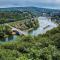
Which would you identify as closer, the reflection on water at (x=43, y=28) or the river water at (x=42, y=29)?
the river water at (x=42, y=29)

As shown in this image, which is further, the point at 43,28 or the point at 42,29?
the point at 43,28

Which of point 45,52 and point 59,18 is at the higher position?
point 45,52

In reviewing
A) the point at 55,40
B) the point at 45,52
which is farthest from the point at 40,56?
the point at 55,40

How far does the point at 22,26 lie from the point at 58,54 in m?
13.4

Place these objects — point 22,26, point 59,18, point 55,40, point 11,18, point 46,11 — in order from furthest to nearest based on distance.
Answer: point 46,11
point 11,18
point 59,18
point 22,26
point 55,40

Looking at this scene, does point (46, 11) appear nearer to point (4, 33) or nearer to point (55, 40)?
point (4, 33)

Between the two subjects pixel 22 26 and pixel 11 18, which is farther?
pixel 11 18

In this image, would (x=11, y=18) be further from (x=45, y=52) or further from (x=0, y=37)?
(x=45, y=52)

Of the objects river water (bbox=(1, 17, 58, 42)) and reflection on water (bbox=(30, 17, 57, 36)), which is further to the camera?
reflection on water (bbox=(30, 17, 57, 36))

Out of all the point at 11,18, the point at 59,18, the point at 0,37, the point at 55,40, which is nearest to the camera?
the point at 55,40

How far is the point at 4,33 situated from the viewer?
1497 centimetres

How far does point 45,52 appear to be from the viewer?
17.1 feet

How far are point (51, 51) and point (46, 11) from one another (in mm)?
22117

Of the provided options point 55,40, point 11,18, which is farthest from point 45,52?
point 11,18
